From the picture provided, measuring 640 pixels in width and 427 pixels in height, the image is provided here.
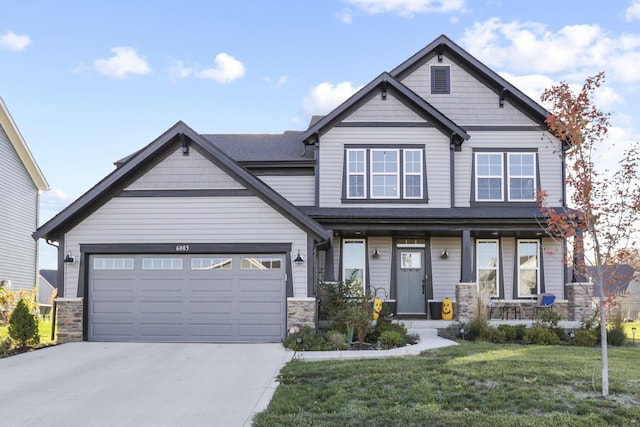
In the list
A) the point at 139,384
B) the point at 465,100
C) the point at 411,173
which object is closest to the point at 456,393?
the point at 139,384

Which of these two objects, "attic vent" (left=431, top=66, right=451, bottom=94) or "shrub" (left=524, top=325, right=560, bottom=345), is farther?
"attic vent" (left=431, top=66, right=451, bottom=94)

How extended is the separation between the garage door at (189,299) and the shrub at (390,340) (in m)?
2.52

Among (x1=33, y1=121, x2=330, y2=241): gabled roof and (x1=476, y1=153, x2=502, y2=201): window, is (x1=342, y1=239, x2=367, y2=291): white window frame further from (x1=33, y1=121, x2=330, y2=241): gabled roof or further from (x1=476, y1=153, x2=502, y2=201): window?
(x1=33, y1=121, x2=330, y2=241): gabled roof

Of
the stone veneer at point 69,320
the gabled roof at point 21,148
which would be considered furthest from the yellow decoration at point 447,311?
the gabled roof at point 21,148

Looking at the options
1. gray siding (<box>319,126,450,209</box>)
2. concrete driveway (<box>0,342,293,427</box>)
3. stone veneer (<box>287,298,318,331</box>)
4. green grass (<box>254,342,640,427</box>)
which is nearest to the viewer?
green grass (<box>254,342,640,427</box>)

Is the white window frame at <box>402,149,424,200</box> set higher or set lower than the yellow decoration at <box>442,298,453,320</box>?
higher

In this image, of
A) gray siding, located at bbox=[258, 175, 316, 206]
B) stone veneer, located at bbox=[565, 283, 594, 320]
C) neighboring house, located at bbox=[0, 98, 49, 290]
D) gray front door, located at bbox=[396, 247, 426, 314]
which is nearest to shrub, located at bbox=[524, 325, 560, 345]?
stone veneer, located at bbox=[565, 283, 594, 320]

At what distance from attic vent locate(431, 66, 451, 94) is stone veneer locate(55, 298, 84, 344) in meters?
12.2

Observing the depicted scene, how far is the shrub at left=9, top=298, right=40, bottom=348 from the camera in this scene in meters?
14.5

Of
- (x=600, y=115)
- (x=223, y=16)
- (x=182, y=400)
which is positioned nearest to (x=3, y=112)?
(x=223, y=16)

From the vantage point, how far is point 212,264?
1584 centimetres

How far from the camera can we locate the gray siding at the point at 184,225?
1572cm

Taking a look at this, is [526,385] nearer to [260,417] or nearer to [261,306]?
[260,417]

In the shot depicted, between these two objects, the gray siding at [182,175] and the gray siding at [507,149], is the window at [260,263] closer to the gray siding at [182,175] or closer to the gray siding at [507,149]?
the gray siding at [182,175]
